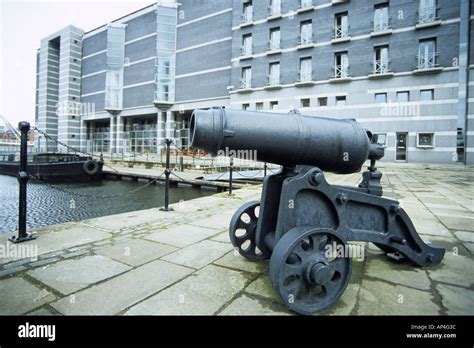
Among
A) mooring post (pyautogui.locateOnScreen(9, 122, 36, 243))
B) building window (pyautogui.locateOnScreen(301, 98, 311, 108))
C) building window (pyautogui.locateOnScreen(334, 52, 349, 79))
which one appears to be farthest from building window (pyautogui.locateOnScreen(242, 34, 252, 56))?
mooring post (pyautogui.locateOnScreen(9, 122, 36, 243))

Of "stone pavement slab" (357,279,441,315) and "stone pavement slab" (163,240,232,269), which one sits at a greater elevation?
"stone pavement slab" (357,279,441,315)

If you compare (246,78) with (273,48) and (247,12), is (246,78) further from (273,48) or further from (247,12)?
(247,12)

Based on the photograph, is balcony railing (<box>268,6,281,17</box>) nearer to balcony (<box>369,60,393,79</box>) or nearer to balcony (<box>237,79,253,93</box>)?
balcony (<box>237,79,253,93</box>)

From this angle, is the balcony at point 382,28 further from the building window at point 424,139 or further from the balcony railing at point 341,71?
the building window at point 424,139

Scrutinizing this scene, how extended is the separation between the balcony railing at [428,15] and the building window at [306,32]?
876 cm

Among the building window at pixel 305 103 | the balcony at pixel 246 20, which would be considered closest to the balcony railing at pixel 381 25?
the building window at pixel 305 103

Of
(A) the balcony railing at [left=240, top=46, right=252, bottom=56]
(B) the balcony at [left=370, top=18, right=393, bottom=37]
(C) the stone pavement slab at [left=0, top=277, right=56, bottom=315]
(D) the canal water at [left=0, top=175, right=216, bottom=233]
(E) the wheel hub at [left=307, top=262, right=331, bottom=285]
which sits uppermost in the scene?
(A) the balcony railing at [left=240, top=46, right=252, bottom=56]

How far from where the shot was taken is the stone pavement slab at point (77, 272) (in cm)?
223

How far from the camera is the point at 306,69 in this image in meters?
26.1

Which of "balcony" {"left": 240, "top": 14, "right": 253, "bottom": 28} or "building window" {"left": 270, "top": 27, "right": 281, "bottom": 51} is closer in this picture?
"building window" {"left": 270, "top": 27, "right": 281, "bottom": 51}

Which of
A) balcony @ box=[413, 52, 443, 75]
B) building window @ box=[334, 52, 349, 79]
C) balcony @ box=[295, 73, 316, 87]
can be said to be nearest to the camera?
balcony @ box=[413, 52, 443, 75]

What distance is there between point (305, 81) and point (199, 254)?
25731mm

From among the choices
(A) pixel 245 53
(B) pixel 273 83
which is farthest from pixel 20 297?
(A) pixel 245 53

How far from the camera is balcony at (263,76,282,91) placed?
89.0 feet
